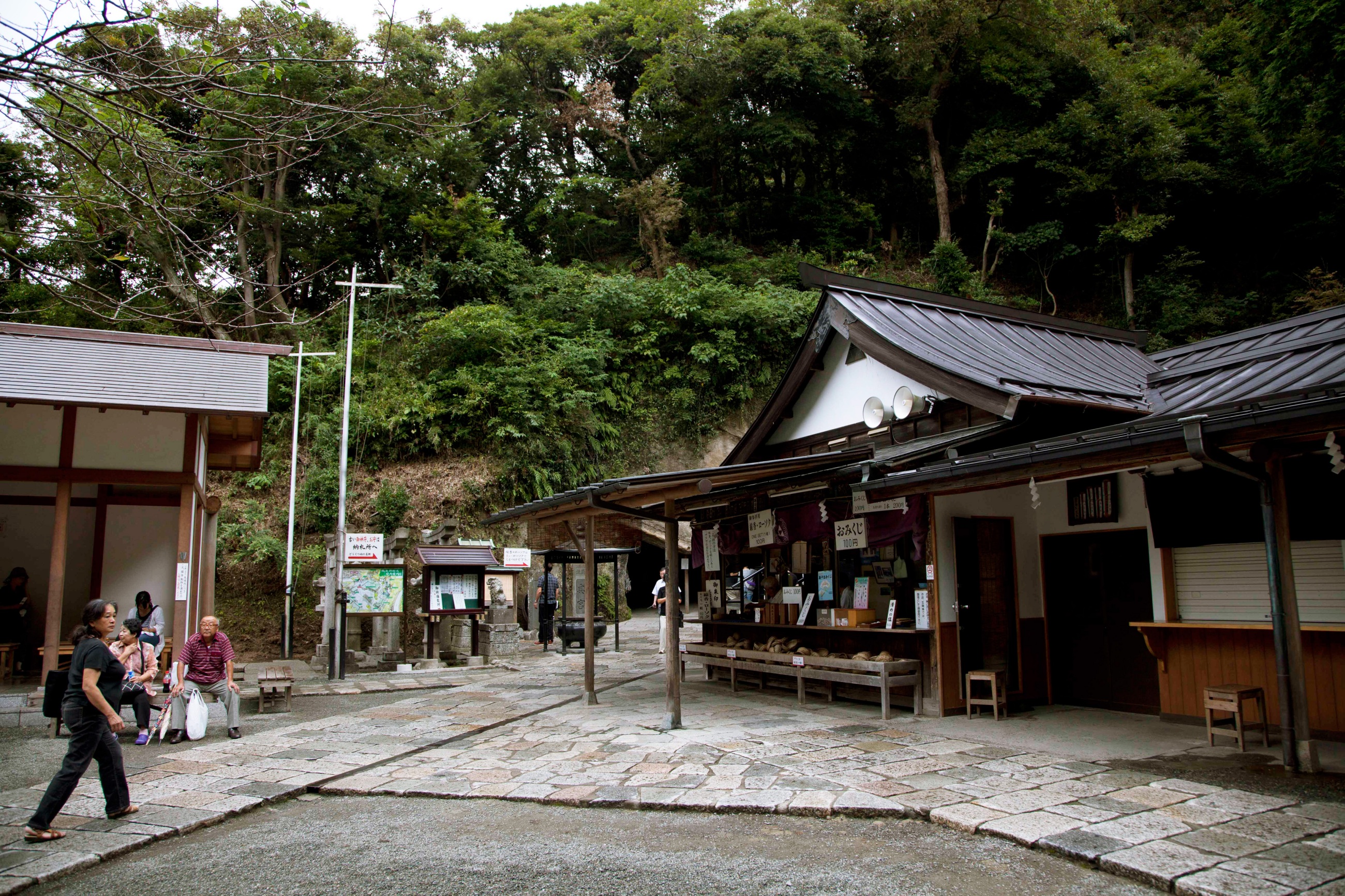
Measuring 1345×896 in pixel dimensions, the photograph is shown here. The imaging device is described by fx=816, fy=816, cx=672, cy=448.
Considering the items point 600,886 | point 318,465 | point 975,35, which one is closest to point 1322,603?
point 600,886

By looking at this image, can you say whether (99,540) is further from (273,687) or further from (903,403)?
(903,403)

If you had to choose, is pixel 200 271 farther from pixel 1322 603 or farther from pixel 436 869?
pixel 1322 603

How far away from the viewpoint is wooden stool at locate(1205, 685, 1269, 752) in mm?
6652

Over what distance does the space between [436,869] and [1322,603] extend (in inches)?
284

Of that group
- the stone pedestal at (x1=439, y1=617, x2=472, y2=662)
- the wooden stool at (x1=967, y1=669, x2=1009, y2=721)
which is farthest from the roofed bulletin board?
the wooden stool at (x1=967, y1=669, x2=1009, y2=721)

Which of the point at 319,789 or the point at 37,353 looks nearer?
the point at 319,789

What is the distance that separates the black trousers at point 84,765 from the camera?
4.98 m

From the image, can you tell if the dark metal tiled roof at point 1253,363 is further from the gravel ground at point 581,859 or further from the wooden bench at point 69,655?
the wooden bench at point 69,655

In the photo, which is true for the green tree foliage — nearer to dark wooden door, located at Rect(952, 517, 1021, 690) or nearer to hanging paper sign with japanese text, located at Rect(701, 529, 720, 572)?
hanging paper sign with japanese text, located at Rect(701, 529, 720, 572)

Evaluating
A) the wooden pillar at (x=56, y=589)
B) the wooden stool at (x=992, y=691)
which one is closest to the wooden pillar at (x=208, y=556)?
the wooden pillar at (x=56, y=589)

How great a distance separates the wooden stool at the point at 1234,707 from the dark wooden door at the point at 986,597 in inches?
83.5

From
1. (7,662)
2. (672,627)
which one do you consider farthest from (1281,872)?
(7,662)

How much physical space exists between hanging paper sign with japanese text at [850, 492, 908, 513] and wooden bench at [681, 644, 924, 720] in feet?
5.32

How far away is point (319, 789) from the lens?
6.31m
